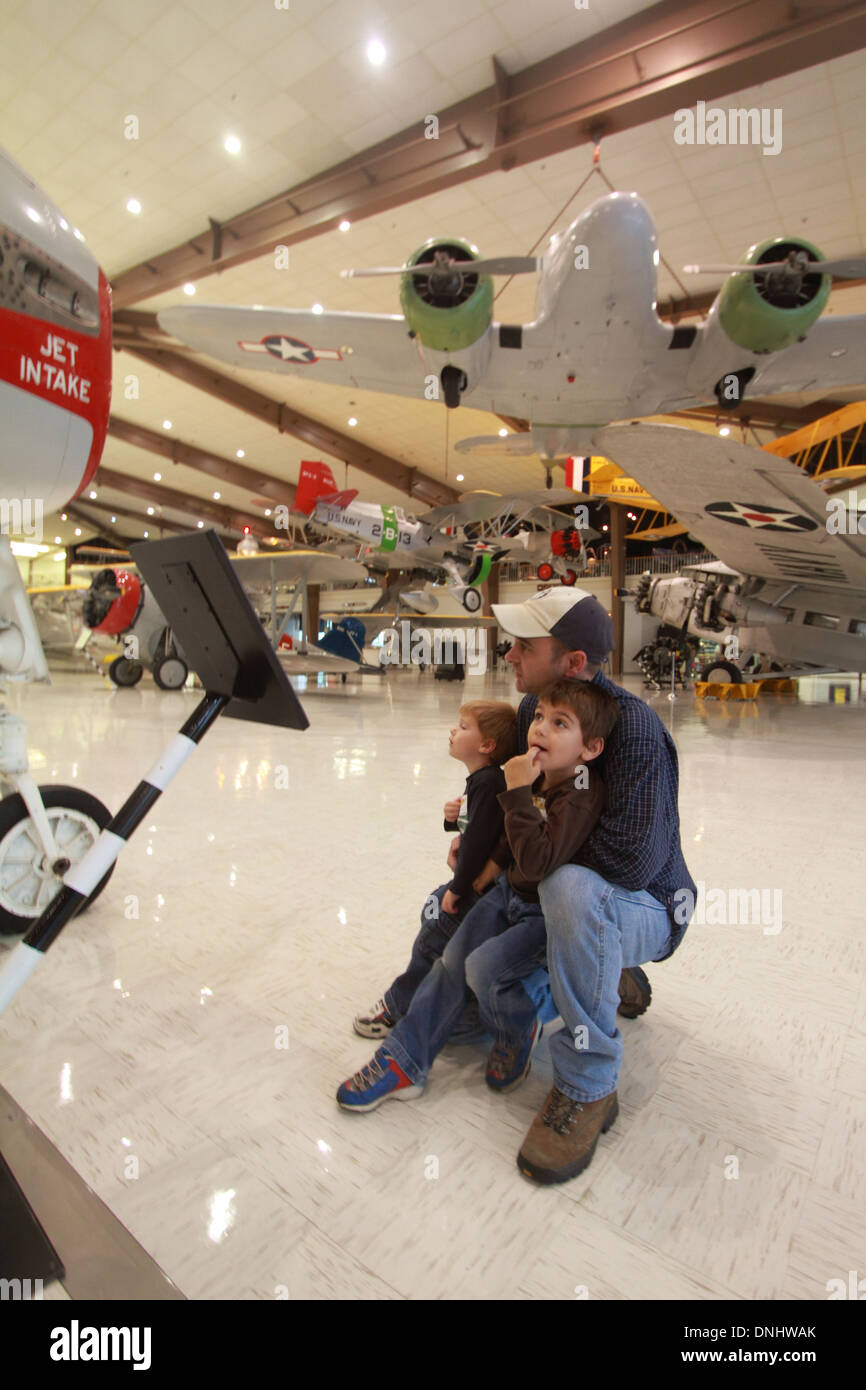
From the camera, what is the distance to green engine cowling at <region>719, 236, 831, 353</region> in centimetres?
488

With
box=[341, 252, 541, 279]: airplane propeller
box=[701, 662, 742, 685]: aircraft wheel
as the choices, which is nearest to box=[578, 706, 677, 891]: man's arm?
box=[341, 252, 541, 279]: airplane propeller

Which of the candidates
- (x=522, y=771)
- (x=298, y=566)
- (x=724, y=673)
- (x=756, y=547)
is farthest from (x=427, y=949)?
(x=724, y=673)

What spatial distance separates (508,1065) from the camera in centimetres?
127

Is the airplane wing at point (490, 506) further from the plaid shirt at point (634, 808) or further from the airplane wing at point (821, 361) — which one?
the plaid shirt at point (634, 808)

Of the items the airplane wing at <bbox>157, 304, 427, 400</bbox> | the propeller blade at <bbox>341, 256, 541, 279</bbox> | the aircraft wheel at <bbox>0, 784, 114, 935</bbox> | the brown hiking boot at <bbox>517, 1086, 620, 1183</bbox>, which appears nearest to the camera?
the brown hiking boot at <bbox>517, 1086, 620, 1183</bbox>

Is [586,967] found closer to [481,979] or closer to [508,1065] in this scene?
[481,979]

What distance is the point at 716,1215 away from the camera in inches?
38.5

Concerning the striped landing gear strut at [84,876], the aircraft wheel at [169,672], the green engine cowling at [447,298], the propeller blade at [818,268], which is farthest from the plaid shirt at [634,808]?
the aircraft wheel at [169,672]

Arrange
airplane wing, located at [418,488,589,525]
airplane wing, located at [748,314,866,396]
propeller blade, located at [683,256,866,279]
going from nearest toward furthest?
propeller blade, located at [683,256,866,279] → airplane wing, located at [748,314,866,396] → airplane wing, located at [418,488,589,525]

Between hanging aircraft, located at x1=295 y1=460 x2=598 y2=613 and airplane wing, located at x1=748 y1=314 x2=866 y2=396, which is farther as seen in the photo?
hanging aircraft, located at x1=295 y1=460 x2=598 y2=613

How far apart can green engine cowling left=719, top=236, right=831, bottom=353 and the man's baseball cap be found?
527 cm

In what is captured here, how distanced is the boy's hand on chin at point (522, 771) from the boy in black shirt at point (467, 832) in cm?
16

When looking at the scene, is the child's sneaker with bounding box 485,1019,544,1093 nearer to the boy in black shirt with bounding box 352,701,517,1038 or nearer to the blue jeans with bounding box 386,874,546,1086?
the blue jeans with bounding box 386,874,546,1086
